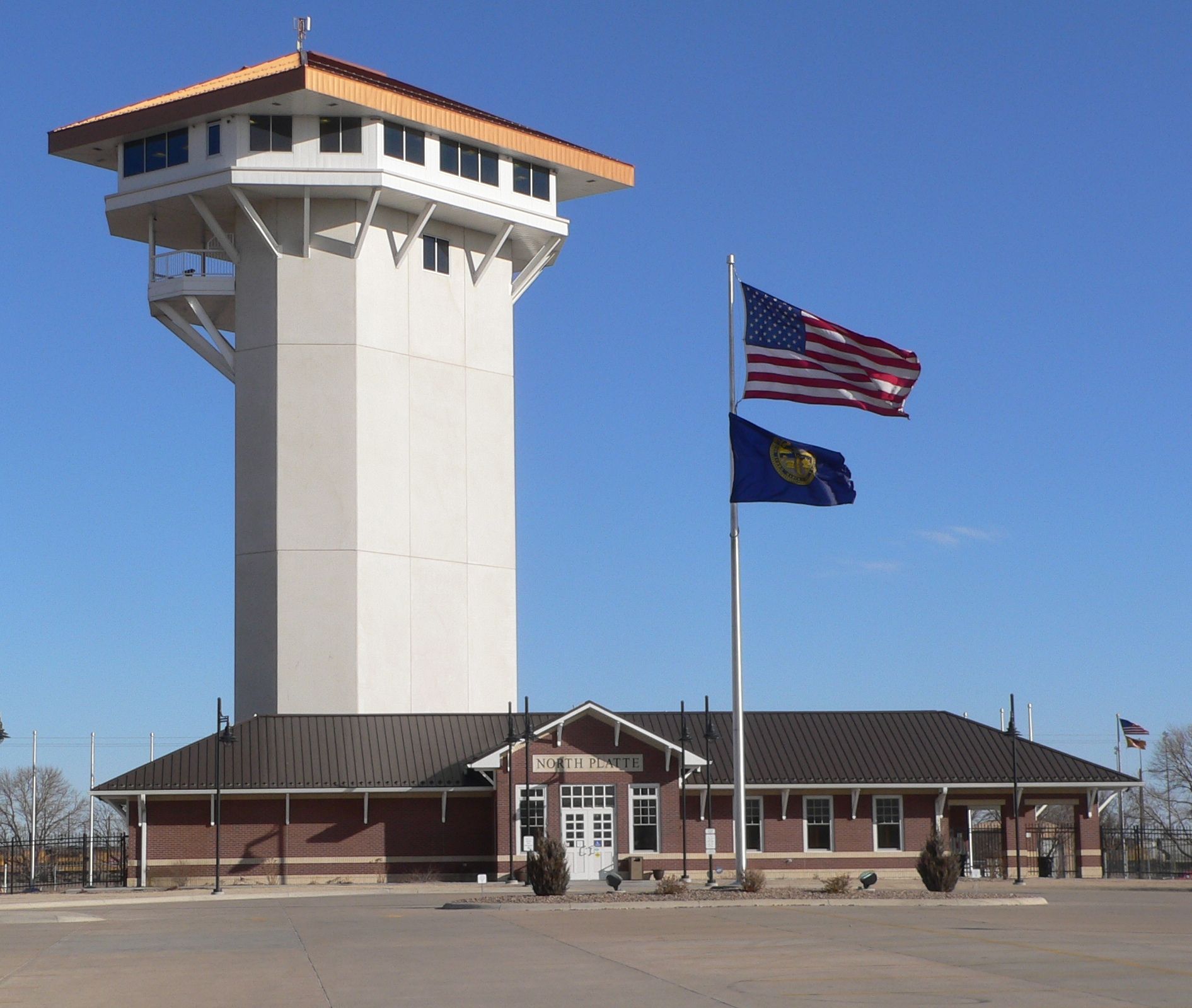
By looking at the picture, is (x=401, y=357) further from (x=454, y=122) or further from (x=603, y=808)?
(x=603, y=808)

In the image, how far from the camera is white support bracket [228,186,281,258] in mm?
57531

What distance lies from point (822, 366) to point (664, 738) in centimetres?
2159

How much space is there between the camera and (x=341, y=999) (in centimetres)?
1812

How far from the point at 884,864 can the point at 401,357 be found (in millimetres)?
24335

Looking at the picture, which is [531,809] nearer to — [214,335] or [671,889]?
[671,889]

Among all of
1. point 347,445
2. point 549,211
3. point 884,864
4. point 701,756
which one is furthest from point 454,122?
point 884,864

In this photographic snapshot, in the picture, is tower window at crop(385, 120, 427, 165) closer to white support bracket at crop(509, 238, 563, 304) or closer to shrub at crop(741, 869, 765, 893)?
white support bracket at crop(509, 238, 563, 304)

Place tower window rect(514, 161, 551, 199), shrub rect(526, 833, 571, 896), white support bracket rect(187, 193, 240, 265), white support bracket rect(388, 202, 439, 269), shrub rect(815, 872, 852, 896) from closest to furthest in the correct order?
shrub rect(815, 872, 852, 896), shrub rect(526, 833, 571, 896), white support bracket rect(187, 193, 240, 265), white support bracket rect(388, 202, 439, 269), tower window rect(514, 161, 551, 199)

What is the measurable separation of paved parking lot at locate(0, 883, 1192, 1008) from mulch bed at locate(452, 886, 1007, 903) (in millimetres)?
1345

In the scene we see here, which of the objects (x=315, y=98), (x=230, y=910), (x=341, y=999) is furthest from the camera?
(x=315, y=98)

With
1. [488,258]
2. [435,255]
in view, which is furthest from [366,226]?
[488,258]

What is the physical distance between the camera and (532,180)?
6369 cm

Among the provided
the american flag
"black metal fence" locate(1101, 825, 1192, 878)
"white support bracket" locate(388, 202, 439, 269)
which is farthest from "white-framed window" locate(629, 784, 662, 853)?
"white support bracket" locate(388, 202, 439, 269)

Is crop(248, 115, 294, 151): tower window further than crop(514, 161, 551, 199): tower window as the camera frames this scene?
No
